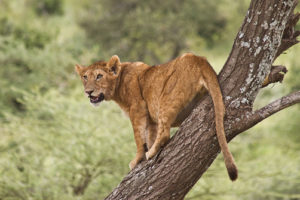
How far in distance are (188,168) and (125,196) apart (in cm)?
68

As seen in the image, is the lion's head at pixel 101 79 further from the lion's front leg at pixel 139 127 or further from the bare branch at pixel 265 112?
the bare branch at pixel 265 112

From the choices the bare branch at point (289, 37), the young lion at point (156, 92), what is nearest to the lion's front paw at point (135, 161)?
the young lion at point (156, 92)

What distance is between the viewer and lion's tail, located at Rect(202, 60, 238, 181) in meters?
4.04

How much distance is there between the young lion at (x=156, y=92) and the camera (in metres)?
4.44

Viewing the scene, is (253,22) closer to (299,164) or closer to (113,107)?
(113,107)

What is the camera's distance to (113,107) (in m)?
13.7

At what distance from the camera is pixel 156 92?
488 centimetres

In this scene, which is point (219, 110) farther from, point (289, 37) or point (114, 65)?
point (114, 65)

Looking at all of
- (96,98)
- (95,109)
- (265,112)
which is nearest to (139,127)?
(96,98)

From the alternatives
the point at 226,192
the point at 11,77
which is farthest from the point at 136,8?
the point at 226,192

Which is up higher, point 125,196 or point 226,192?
point 226,192

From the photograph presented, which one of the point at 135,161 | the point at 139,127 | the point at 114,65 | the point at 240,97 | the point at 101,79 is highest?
the point at 114,65

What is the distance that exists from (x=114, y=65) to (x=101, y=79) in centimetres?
21

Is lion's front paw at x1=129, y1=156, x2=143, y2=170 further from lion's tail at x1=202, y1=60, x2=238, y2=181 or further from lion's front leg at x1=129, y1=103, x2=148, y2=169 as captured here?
lion's tail at x1=202, y1=60, x2=238, y2=181
